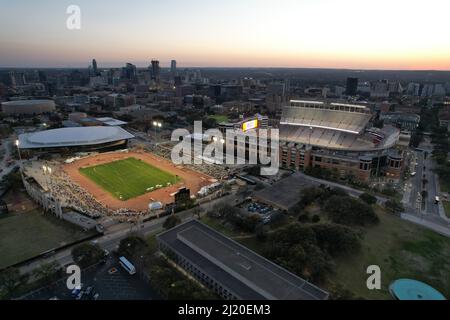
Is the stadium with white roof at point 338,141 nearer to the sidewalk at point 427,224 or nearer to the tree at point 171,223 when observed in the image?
the sidewalk at point 427,224

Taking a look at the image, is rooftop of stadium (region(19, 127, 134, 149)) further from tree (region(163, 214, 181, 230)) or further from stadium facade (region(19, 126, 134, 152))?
tree (region(163, 214, 181, 230))

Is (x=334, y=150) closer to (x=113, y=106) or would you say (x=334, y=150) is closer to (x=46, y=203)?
(x=46, y=203)

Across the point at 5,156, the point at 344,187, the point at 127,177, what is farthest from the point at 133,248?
the point at 5,156

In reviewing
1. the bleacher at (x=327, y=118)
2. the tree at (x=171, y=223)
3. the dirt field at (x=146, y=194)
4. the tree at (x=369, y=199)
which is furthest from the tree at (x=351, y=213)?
the bleacher at (x=327, y=118)

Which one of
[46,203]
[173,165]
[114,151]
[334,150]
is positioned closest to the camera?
[46,203]

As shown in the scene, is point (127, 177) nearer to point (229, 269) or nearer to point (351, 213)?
point (229, 269)
